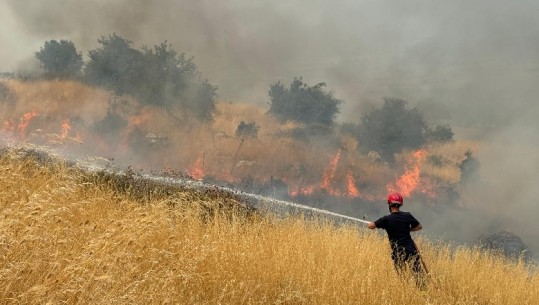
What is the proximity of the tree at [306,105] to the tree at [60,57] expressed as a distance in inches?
636

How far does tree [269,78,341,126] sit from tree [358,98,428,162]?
3.63 m

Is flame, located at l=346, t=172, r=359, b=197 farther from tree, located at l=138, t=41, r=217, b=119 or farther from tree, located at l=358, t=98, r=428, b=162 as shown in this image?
tree, located at l=138, t=41, r=217, b=119

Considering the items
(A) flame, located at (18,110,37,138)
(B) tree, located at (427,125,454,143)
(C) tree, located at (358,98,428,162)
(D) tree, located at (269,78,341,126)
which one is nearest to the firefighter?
(C) tree, located at (358,98,428,162)

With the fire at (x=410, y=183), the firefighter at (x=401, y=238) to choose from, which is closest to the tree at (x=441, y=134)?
the fire at (x=410, y=183)

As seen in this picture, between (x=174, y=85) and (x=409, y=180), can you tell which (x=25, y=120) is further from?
(x=409, y=180)

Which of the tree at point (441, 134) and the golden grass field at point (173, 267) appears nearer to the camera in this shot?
the golden grass field at point (173, 267)

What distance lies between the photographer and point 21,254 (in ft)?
13.1

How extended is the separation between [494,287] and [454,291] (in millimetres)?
1141

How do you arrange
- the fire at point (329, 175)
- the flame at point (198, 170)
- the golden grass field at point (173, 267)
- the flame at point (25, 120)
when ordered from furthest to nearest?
the flame at point (25, 120)
the fire at point (329, 175)
the flame at point (198, 170)
the golden grass field at point (173, 267)

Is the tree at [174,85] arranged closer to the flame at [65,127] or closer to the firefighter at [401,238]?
the flame at [65,127]

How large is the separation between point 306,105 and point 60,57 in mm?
19892

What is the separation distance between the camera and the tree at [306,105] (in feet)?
116

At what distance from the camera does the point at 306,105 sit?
3550 centimetres

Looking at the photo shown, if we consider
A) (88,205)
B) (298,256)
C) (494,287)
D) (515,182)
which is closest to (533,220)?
(515,182)
